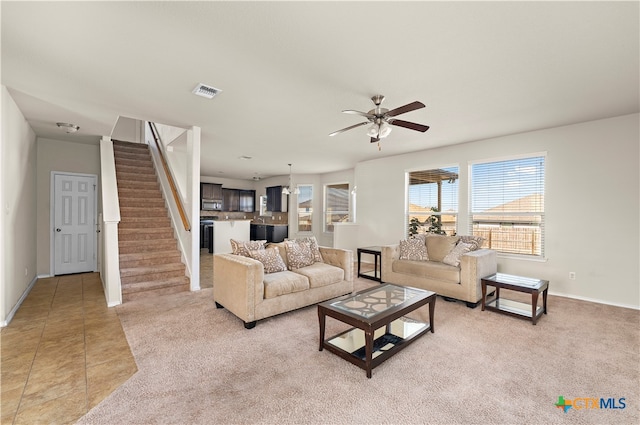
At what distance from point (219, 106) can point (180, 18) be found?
168 cm

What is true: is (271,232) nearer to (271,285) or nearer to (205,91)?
(271,285)

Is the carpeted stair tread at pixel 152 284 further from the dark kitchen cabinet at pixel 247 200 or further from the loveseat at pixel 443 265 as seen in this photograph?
the dark kitchen cabinet at pixel 247 200

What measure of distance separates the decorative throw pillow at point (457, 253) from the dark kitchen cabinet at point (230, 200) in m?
8.40

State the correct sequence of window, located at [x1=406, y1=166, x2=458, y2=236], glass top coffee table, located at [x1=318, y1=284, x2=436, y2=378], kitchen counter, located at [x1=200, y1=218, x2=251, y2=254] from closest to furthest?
glass top coffee table, located at [x1=318, y1=284, x2=436, y2=378]
window, located at [x1=406, y1=166, x2=458, y2=236]
kitchen counter, located at [x1=200, y1=218, x2=251, y2=254]

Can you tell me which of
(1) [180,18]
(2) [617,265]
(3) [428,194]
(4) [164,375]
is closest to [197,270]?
(4) [164,375]

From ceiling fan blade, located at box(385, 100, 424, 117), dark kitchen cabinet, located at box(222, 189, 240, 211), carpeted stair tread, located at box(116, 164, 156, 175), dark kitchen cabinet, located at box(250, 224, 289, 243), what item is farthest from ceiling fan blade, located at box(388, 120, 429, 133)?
dark kitchen cabinet, located at box(222, 189, 240, 211)

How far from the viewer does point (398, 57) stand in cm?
243

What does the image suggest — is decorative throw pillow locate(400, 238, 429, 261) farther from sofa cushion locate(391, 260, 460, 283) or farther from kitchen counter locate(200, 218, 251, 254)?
kitchen counter locate(200, 218, 251, 254)

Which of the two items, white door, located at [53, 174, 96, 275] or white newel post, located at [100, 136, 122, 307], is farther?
white door, located at [53, 174, 96, 275]

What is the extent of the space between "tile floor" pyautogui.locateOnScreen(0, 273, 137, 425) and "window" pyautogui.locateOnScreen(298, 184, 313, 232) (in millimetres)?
6524

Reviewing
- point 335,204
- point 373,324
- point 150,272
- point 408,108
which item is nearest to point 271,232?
point 335,204

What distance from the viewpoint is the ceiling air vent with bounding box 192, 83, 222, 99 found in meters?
3.02

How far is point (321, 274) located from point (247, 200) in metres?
8.21

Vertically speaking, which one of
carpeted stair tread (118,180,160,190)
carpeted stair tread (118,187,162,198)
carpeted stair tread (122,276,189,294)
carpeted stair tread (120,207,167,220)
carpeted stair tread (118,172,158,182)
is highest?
carpeted stair tread (118,172,158,182)
